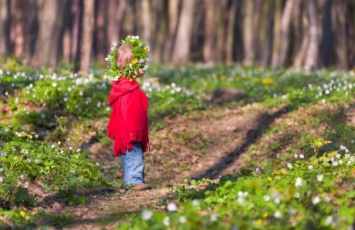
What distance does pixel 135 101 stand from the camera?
388 inches

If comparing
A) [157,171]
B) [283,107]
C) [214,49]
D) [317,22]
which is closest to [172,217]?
[157,171]

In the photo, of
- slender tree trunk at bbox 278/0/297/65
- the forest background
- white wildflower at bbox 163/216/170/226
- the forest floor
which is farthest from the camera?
slender tree trunk at bbox 278/0/297/65

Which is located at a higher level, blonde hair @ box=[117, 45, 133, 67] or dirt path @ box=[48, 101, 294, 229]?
blonde hair @ box=[117, 45, 133, 67]

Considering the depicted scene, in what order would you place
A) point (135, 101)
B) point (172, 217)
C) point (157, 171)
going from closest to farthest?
1. point (172, 217)
2. point (135, 101)
3. point (157, 171)

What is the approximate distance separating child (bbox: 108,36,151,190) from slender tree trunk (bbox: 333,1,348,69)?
87.7ft

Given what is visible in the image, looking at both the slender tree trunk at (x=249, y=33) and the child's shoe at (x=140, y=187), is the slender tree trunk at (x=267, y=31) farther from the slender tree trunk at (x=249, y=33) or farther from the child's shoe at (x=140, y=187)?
the child's shoe at (x=140, y=187)

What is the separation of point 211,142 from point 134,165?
15.6 feet

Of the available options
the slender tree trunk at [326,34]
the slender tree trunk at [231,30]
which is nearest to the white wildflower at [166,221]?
the slender tree trunk at [326,34]

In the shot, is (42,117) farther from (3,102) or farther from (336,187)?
(336,187)

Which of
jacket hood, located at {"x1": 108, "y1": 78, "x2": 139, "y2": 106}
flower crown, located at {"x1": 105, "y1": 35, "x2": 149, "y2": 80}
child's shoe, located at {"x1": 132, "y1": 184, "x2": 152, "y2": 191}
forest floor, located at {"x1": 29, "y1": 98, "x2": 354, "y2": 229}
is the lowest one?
forest floor, located at {"x1": 29, "y1": 98, "x2": 354, "y2": 229}

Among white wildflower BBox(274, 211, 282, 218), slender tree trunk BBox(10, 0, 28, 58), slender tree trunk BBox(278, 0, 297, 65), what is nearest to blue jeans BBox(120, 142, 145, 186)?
white wildflower BBox(274, 211, 282, 218)

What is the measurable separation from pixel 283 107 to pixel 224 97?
170 inches

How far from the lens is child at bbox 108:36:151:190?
385 inches

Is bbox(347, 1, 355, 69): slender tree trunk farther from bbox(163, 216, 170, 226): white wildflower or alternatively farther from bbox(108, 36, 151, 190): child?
bbox(163, 216, 170, 226): white wildflower
